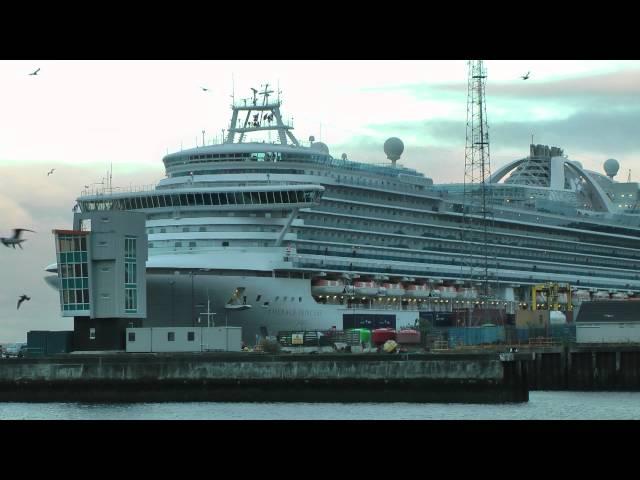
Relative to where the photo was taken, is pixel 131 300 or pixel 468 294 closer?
pixel 131 300

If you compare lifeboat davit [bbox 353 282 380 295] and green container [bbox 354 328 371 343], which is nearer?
green container [bbox 354 328 371 343]

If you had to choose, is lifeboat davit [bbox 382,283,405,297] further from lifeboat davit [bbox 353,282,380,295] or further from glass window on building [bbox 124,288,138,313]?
glass window on building [bbox 124,288,138,313]

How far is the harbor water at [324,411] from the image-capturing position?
44.9 metres

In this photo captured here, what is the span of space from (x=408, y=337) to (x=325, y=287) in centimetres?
1155

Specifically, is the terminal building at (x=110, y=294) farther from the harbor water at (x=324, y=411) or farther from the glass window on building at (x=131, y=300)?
the harbor water at (x=324, y=411)

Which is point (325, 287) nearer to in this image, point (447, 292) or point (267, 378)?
point (447, 292)

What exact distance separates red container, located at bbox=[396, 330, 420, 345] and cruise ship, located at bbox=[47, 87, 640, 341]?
8780 millimetres

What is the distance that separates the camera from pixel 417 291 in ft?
300

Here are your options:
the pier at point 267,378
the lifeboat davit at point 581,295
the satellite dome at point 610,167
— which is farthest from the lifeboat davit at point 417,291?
the satellite dome at point 610,167

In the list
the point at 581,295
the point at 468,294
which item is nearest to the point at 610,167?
the point at 581,295

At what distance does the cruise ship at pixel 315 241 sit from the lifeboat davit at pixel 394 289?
120 millimetres

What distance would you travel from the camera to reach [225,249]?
78.1 meters

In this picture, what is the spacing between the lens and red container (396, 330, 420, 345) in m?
71.4

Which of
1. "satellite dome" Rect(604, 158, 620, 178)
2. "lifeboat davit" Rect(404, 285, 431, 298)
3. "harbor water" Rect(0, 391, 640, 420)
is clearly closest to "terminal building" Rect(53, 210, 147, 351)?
"harbor water" Rect(0, 391, 640, 420)
